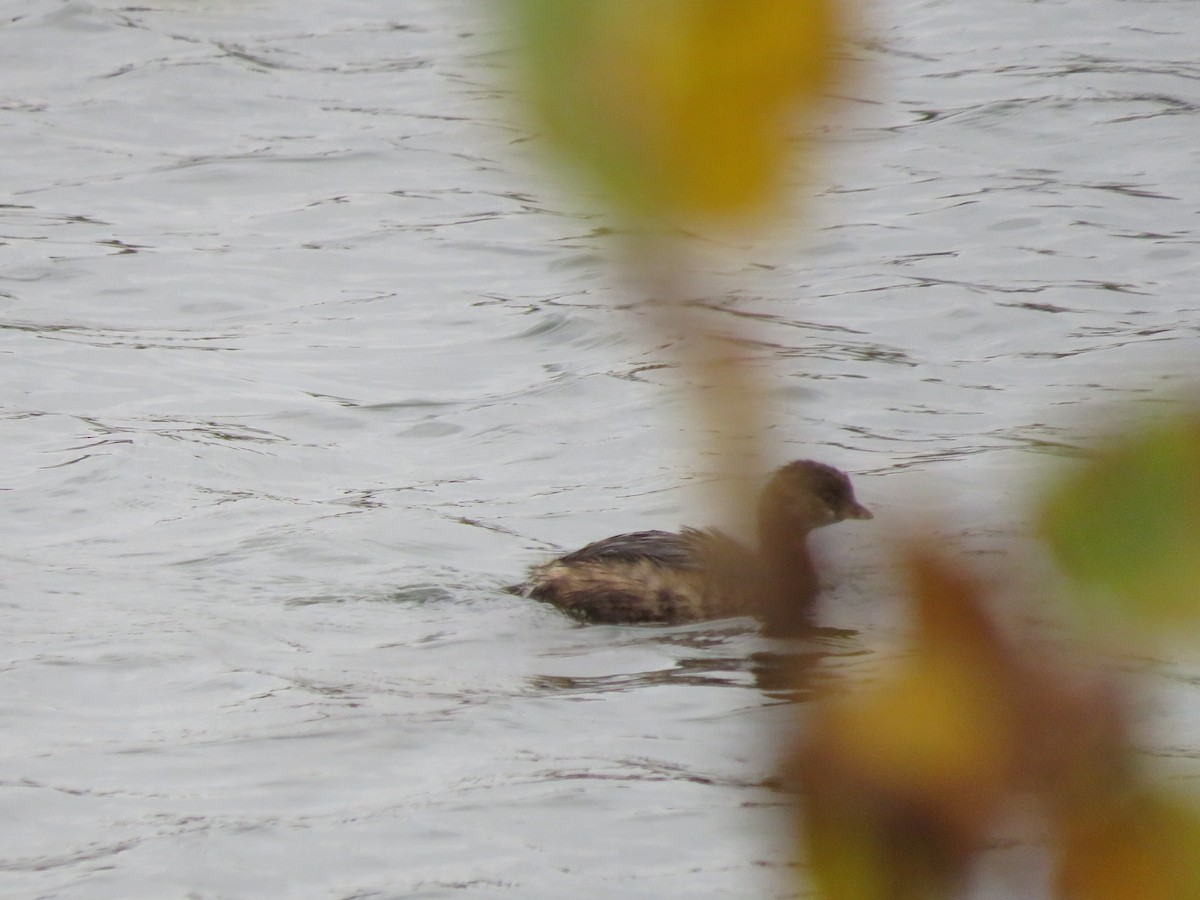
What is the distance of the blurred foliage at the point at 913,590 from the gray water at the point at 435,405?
0.03 m

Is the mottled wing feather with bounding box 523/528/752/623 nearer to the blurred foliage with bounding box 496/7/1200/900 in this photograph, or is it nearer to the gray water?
the gray water

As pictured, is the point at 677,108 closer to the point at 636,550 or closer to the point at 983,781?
the point at 983,781

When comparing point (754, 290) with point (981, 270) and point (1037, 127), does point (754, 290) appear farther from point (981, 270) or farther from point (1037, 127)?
point (1037, 127)

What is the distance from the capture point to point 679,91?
1.85ft

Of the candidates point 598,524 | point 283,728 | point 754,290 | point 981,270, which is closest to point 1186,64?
point 981,270

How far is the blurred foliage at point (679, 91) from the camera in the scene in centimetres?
55

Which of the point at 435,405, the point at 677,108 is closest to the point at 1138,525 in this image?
the point at 677,108

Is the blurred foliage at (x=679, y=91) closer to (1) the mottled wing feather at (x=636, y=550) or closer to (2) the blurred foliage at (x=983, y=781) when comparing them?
(2) the blurred foliage at (x=983, y=781)

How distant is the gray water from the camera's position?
162 inches

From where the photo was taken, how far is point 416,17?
1647 centimetres

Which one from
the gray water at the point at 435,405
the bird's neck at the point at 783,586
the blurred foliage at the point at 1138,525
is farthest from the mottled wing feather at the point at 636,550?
the blurred foliage at the point at 1138,525

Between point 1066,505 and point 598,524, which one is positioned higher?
point 1066,505

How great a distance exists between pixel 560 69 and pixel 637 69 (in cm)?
2

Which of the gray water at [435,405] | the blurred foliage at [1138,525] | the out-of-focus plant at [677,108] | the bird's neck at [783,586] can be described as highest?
the out-of-focus plant at [677,108]
